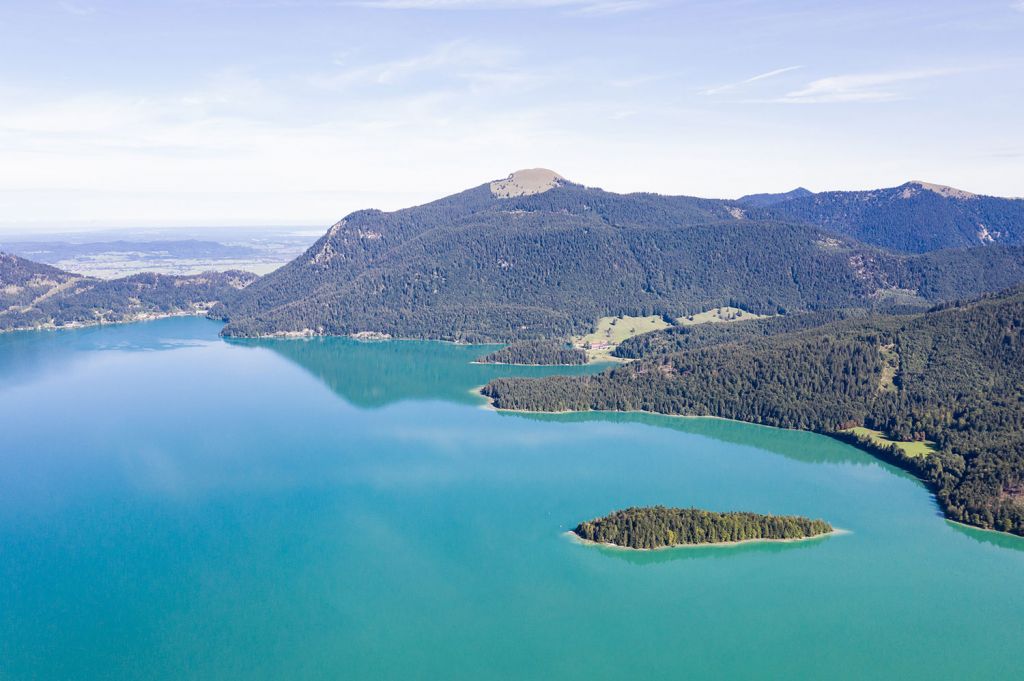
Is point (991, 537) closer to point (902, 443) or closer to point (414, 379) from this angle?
point (902, 443)

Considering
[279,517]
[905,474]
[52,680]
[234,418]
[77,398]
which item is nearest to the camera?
[52,680]

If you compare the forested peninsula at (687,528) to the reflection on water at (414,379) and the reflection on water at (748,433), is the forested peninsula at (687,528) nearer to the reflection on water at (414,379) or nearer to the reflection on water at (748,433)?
the reflection on water at (748,433)

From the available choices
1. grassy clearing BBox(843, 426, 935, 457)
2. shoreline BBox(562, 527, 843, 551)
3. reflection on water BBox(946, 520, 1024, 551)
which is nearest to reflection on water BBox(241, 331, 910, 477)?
grassy clearing BBox(843, 426, 935, 457)

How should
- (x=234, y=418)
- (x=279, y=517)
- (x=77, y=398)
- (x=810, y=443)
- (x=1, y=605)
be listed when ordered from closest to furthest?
(x=1, y=605)
(x=279, y=517)
(x=810, y=443)
(x=234, y=418)
(x=77, y=398)

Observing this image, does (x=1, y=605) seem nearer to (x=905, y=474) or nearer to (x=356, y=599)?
(x=356, y=599)

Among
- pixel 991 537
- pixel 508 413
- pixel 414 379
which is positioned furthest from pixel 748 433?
pixel 414 379

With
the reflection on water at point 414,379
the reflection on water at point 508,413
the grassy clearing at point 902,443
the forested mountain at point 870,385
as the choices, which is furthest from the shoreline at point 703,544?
the reflection on water at point 414,379

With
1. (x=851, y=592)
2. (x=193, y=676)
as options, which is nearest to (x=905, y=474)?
(x=851, y=592)
